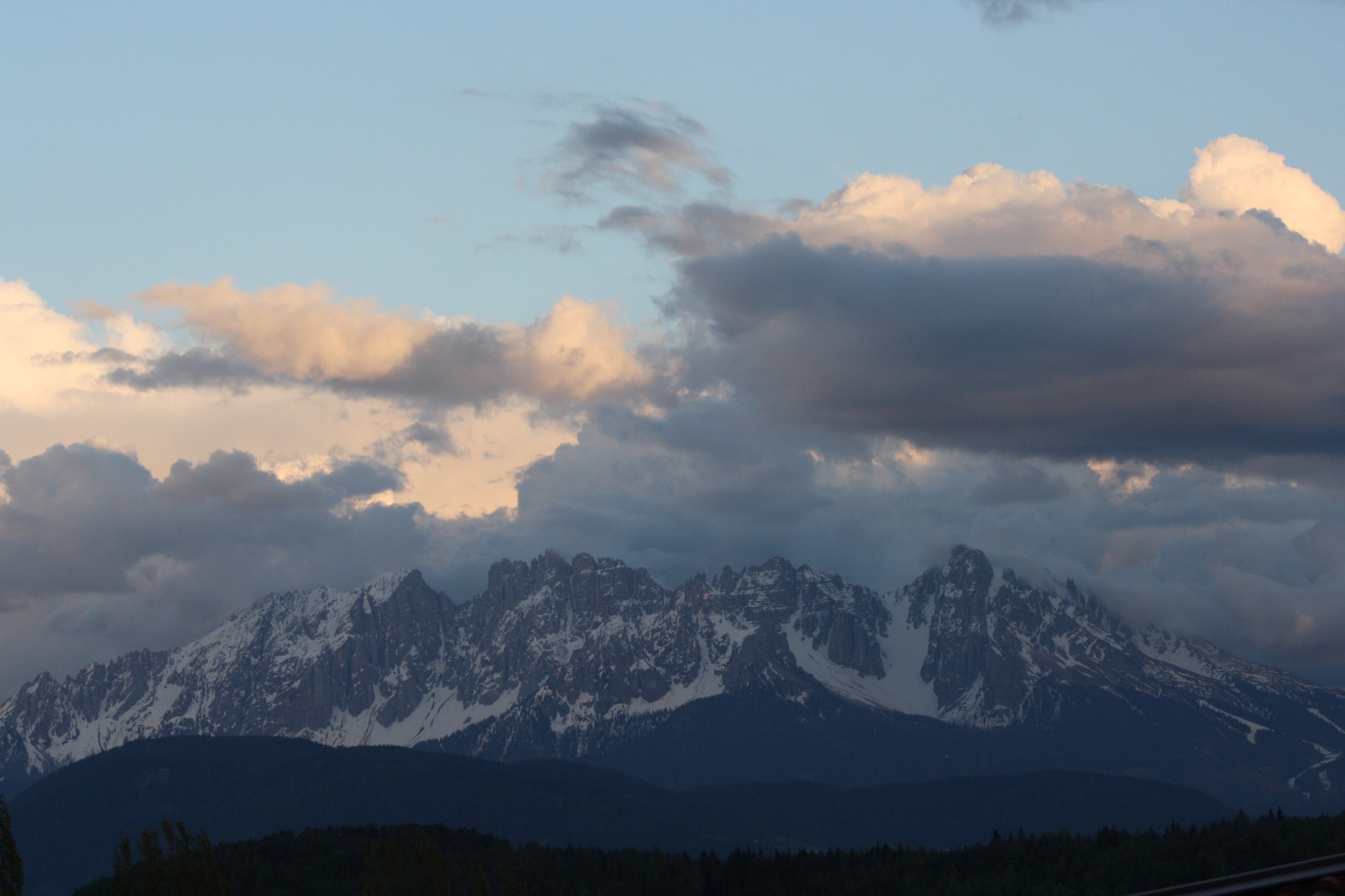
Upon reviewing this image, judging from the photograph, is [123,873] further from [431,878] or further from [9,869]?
[431,878]

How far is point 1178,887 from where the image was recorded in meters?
21.4

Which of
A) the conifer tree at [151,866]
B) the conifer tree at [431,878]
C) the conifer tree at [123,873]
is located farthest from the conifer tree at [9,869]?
the conifer tree at [431,878]

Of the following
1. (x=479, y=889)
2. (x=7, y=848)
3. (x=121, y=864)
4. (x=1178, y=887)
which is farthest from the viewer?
(x=479, y=889)

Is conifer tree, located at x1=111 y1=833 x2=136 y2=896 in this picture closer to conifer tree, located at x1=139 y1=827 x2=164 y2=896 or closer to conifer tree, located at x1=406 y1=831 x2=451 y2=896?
conifer tree, located at x1=139 y1=827 x2=164 y2=896

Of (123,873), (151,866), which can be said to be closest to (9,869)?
(151,866)

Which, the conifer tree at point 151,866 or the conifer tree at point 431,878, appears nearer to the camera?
the conifer tree at point 151,866

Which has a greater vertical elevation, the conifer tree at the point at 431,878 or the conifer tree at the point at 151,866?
the conifer tree at the point at 151,866

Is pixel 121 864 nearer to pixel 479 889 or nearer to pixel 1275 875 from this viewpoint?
pixel 479 889

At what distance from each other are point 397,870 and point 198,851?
37689mm

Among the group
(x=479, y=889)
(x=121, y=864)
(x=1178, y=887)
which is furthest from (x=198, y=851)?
(x=1178, y=887)

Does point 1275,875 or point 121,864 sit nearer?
point 1275,875

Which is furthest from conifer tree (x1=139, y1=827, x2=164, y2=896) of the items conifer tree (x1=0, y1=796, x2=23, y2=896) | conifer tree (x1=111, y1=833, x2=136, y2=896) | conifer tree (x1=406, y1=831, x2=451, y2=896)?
conifer tree (x1=406, y1=831, x2=451, y2=896)

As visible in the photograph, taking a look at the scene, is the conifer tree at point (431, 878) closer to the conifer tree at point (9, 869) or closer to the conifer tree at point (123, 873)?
the conifer tree at point (123, 873)

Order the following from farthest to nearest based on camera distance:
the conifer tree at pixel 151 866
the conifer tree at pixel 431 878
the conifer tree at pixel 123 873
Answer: the conifer tree at pixel 431 878
the conifer tree at pixel 123 873
the conifer tree at pixel 151 866
